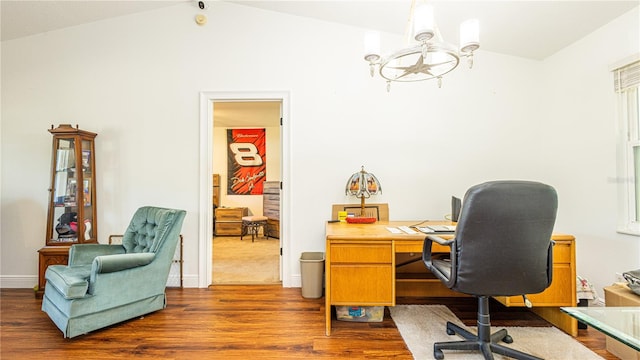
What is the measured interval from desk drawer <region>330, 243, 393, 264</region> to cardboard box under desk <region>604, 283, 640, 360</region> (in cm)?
136

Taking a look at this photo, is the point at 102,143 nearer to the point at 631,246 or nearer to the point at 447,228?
the point at 447,228

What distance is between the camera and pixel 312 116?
10.1 ft

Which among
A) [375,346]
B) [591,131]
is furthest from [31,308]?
[591,131]

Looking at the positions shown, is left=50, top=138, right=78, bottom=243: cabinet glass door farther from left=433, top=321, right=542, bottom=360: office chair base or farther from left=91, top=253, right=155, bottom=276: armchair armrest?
left=433, top=321, right=542, bottom=360: office chair base

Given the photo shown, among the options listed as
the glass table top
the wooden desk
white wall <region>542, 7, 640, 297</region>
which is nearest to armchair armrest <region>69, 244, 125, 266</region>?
the wooden desk

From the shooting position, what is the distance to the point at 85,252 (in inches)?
98.1

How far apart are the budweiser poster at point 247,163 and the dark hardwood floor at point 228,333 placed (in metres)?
3.91

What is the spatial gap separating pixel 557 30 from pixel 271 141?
16.8 feet

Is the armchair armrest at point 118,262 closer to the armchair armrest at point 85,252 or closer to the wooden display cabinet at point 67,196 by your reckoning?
the armchair armrest at point 85,252

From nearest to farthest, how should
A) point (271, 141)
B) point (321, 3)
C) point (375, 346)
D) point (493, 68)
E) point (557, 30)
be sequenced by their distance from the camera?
1. point (375, 346)
2. point (557, 30)
3. point (321, 3)
4. point (493, 68)
5. point (271, 141)

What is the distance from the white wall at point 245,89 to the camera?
3.04 m

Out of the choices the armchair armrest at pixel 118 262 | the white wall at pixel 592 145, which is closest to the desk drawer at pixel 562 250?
the white wall at pixel 592 145

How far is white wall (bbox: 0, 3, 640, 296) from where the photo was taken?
3045 millimetres

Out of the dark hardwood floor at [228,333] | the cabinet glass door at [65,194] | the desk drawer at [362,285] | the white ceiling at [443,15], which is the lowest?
the dark hardwood floor at [228,333]
